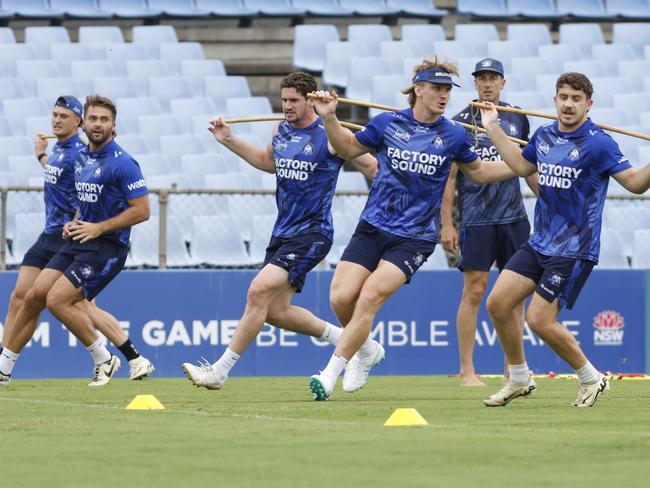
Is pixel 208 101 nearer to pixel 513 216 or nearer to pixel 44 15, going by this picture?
pixel 44 15

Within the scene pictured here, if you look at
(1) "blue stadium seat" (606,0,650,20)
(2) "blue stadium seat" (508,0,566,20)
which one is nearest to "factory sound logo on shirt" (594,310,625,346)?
(2) "blue stadium seat" (508,0,566,20)

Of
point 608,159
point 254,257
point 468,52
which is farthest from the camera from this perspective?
point 468,52

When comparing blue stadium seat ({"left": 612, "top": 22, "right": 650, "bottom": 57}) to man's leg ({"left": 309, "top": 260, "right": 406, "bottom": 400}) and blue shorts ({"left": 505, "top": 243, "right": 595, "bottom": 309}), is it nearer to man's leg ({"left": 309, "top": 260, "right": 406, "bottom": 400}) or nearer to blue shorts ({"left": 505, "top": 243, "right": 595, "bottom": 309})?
man's leg ({"left": 309, "top": 260, "right": 406, "bottom": 400})

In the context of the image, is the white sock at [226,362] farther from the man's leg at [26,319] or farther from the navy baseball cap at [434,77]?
the navy baseball cap at [434,77]

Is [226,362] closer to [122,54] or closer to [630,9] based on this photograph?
[122,54]

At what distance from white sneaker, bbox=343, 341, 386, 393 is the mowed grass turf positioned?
0.12 meters

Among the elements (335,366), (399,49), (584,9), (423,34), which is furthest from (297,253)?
(584,9)

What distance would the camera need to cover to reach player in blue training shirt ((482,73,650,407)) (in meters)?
8.99

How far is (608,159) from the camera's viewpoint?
8.98 m

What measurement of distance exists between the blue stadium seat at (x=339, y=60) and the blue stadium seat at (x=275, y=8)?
166 centimetres

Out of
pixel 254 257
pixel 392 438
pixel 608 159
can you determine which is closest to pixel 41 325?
pixel 254 257

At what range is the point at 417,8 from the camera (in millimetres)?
21422

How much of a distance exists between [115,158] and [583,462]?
611 centimetres

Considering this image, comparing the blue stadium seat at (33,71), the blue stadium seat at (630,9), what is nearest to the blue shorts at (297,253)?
the blue stadium seat at (33,71)
